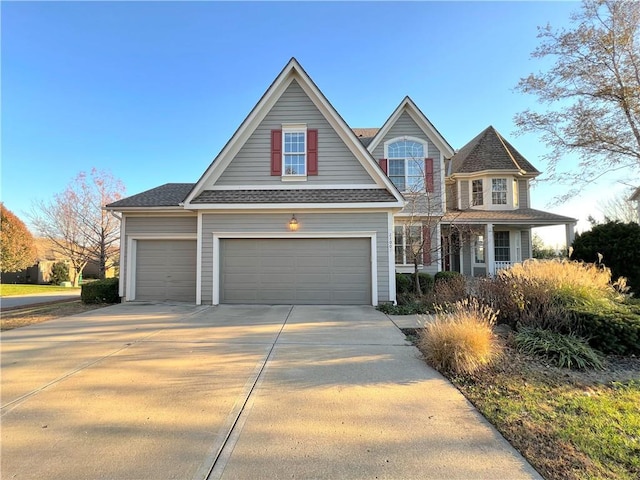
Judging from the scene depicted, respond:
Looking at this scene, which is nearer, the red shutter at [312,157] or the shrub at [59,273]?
the red shutter at [312,157]

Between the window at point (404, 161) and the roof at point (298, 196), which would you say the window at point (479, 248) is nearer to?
the window at point (404, 161)

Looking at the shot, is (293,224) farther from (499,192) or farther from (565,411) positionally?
(499,192)

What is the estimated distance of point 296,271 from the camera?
10539 millimetres

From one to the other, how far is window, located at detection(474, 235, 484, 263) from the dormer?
1707mm

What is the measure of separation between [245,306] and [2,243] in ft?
79.7

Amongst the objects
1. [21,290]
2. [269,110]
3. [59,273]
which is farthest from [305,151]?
[59,273]

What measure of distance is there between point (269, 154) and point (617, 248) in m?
11.9

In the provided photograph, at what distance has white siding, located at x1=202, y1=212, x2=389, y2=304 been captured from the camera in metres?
10.3

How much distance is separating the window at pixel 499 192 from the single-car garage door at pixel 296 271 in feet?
35.9

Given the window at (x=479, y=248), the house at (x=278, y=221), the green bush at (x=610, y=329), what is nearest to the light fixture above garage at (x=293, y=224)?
the house at (x=278, y=221)

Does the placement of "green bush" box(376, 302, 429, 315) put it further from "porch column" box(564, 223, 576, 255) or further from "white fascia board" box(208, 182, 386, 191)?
"porch column" box(564, 223, 576, 255)

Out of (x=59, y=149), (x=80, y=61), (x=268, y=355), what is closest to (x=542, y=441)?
(x=268, y=355)

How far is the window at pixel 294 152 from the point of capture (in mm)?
11047

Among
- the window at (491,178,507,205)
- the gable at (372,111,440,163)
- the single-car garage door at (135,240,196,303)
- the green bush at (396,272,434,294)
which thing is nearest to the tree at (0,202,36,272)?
the single-car garage door at (135,240,196,303)
